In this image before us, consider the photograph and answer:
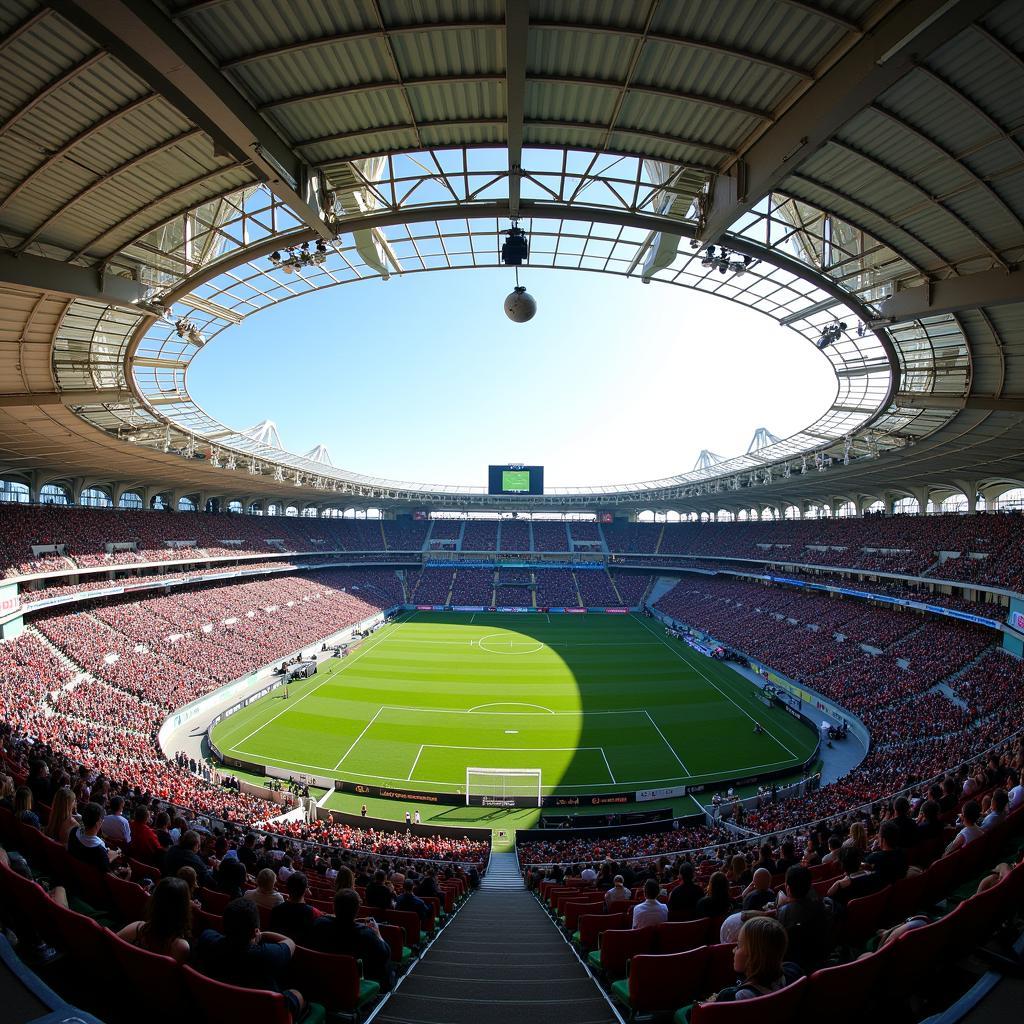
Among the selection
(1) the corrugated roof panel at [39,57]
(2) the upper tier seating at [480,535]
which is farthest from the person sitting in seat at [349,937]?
(2) the upper tier seating at [480,535]

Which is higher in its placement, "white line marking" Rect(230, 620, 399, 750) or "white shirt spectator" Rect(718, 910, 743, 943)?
"white shirt spectator" Rect(718, 910, 743, 943)

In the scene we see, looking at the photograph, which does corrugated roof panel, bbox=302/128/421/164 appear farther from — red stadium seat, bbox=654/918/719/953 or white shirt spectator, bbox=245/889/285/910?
red stadium seat, bbox=654/918/719/953

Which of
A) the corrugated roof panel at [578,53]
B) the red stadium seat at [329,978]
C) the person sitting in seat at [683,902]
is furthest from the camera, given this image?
the corrugated roof panel at [578,53]

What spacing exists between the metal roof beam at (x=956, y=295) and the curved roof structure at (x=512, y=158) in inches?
2.3

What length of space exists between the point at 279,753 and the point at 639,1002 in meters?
26.3

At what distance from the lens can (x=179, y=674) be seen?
31.3m

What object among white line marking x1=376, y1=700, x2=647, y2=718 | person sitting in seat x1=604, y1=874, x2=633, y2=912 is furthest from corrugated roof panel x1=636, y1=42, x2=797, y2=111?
white line marking x1=376, y1=700, x2=647, y2=718

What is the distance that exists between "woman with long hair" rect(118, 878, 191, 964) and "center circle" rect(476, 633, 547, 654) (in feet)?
144

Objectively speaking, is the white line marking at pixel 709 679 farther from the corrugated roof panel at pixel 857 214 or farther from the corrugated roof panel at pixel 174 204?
the corrugated roof panel at pixel 174 204

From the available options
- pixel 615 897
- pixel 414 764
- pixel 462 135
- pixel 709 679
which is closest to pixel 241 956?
pixel 615 897

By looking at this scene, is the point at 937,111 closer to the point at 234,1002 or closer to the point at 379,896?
the point at 234,1002

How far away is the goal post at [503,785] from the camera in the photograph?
73.0ft

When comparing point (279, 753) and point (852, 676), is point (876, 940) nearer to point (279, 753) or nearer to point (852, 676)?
point (279, 753)

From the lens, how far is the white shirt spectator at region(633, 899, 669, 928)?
5750 mm
